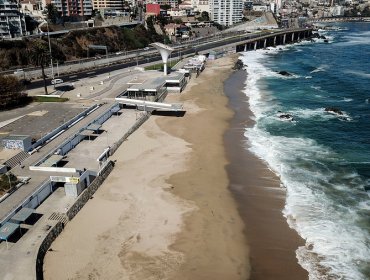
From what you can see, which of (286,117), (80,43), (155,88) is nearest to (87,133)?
(155,88)

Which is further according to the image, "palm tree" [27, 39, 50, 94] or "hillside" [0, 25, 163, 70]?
"hillside" [0, 25, 163, 70]

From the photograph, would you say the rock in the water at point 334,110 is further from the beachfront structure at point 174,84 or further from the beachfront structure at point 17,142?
the beachfront structure at point 17,142

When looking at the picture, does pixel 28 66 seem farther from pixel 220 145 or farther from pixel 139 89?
pixel 220 145

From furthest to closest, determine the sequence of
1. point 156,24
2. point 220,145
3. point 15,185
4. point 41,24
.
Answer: point 156,24, point 41,24, point 220,145, point 15,185

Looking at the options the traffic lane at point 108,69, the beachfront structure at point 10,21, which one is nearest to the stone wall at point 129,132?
the traffic lane at point 108,69

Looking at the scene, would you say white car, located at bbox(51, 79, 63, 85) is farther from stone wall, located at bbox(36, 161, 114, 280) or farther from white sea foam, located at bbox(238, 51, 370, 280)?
white sea foam, located at bbox(238, 51, 370, 280)

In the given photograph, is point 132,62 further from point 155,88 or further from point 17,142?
point 17,142

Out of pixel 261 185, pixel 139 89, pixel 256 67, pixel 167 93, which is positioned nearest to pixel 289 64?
pixel 256 67

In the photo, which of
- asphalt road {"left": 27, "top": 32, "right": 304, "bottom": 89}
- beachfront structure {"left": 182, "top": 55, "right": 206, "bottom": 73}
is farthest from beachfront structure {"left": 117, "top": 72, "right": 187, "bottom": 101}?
asphalt road {"left": 27, "top": 32, "right": 304, "bottom": 89}
